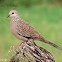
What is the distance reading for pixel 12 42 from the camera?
437 centimetres

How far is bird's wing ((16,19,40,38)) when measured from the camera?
4.72 m

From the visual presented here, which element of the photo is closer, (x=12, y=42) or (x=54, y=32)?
(x=12, y=42)

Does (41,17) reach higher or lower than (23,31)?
lower

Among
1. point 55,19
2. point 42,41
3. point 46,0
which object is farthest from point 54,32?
point 46,0

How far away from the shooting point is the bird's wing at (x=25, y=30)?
4720mm

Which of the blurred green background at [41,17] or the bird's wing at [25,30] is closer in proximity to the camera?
the bird's wing at [25,30]

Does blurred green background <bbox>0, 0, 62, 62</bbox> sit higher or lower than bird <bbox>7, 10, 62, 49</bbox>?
lower

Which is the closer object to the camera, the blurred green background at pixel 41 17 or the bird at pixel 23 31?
the bird at pixel 23 31

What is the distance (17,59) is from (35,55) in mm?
329

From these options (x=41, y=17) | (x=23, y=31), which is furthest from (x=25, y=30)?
(x=41, y=17)

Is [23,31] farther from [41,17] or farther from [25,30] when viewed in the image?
[41,17]

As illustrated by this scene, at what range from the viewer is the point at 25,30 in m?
4.76

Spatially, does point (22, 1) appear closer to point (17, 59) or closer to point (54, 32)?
point (54, 32)

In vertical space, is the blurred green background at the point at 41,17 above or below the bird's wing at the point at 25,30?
below
